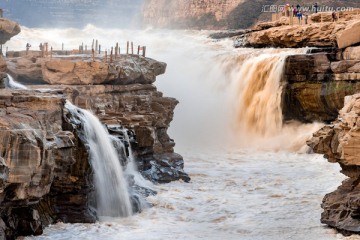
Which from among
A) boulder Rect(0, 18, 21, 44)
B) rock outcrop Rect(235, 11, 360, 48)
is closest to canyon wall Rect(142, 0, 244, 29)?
rock outcrop Rect(235, 11, 360, 48)

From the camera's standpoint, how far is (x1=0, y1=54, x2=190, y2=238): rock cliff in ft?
50.1

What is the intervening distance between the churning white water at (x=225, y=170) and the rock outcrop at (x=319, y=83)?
50cm

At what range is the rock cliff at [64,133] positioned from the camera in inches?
601

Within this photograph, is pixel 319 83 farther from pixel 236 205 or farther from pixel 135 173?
pixel 236 205

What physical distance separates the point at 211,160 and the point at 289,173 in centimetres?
419

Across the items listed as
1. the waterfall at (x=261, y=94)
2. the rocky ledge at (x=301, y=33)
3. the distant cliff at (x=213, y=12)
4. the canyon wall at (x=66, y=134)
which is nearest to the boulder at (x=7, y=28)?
the canyon wall at (x=66, y=134)

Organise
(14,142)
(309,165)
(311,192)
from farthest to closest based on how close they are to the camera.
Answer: (309,165), (311,192), (14,142)

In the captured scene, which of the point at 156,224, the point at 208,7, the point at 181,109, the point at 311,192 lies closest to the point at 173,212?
the point at 156,224

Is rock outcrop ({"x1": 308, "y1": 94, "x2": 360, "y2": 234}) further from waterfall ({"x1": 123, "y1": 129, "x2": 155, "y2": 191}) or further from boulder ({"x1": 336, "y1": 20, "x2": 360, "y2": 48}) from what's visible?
boulder ({"x1": 336, "y1": 20, "x2": 360, "y2": 48})

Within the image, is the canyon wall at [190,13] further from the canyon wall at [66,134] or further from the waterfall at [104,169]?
the waterfall at [104,169]

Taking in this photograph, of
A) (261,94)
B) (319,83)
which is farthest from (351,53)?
(261,94)

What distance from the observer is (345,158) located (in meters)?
15.9

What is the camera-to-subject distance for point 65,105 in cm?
1941

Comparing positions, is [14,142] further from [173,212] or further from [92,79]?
[92,79]
